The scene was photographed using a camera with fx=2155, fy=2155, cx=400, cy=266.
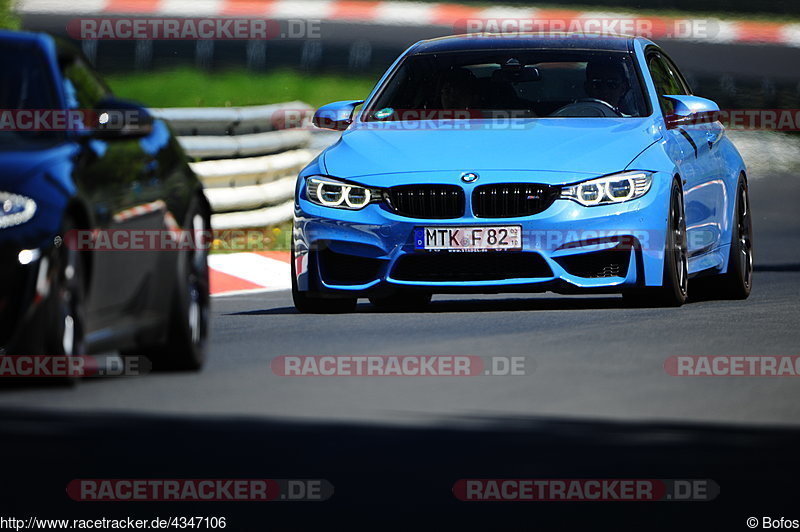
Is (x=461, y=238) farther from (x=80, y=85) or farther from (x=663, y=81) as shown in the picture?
(x=80, y=85)

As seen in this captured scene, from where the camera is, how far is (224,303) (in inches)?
531

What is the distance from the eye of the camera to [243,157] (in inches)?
713

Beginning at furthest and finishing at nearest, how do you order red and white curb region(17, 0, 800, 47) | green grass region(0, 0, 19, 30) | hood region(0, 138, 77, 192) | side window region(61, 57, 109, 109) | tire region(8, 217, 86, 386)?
red and white curb region(17, 0, 800, 47), green grass region(0, 0, 19, 30), side window region(61, 57, 109, 109), hood region(0, 138, 77, 192), tire region(8, 217, 86, 386)

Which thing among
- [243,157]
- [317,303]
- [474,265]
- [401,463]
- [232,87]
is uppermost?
[401,463]

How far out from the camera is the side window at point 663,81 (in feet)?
41.6

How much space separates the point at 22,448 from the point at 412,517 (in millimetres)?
1585

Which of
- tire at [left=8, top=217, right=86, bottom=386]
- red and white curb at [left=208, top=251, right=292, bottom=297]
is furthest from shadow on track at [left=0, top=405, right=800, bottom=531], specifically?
red and white curb at [left=208, top=251, right=292, bottom=297]

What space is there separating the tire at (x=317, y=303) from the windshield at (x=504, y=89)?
1165 mm

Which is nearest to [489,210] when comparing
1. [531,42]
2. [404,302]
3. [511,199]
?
[511,199]

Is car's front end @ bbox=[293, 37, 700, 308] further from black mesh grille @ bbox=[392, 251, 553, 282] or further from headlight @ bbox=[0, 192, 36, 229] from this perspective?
headlight @ bbox=[0, 192, 36, 229]

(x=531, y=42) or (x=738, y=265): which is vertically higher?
(x=531, y=42)

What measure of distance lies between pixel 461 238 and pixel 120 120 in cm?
326

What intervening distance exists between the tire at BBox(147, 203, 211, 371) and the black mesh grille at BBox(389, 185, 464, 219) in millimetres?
2133

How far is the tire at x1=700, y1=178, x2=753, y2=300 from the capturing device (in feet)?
43.1
